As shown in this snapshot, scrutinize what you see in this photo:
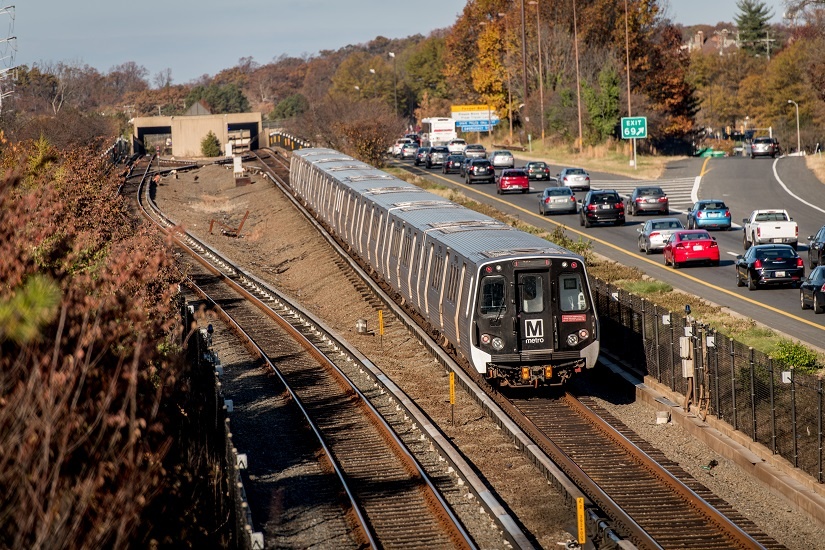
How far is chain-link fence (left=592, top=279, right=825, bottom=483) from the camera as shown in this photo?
1575 centimetres

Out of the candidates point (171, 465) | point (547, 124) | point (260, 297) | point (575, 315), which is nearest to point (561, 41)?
point (547, 124)

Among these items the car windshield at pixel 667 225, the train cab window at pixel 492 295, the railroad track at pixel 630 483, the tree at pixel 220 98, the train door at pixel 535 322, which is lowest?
the railroad track at pixel 630 483

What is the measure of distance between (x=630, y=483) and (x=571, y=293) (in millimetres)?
4487

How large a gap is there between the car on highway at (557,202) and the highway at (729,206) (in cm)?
41

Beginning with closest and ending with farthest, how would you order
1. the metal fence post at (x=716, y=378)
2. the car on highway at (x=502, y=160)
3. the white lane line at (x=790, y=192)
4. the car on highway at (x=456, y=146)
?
1. the metal fence post at (x=716, y=378)
2. the white lane line at (x=790, y=192)
3. the car on highway at (x=502, y=160)
4. the car on highway at (x=456, y=146)

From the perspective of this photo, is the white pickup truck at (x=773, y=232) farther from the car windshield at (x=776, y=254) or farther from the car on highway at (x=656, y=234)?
the car windshield at (x=776, y=254)

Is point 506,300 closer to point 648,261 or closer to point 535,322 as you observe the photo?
point 535,322

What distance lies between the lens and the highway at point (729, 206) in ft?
97.7

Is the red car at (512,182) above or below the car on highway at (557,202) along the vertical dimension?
above

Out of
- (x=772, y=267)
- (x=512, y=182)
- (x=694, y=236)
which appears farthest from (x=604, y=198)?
(x=772, y=267)

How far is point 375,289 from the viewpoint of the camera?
3319 cm

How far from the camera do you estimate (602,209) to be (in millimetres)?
48594

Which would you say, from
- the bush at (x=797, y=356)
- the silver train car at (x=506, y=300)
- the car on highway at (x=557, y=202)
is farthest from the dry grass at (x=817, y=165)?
the silver train car at (x=506, y=300)

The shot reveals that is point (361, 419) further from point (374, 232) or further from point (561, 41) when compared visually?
point (561, 41)
